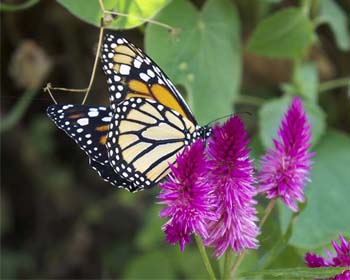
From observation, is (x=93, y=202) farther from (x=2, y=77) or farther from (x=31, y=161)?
(x=2, y=77)

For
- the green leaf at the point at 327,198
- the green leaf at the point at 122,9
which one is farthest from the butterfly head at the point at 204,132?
the green leaf at the point at 327,198

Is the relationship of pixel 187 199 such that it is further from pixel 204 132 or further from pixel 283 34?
pixel 283 34

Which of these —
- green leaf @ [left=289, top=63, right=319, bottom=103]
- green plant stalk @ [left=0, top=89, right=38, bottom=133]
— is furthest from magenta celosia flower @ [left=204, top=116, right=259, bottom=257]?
green plant stalk @ [left=0, top=89, right=38, bottom=133]

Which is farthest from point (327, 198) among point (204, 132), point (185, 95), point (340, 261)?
point (340, 261)

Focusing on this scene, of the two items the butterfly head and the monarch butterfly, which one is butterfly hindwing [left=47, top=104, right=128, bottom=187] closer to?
the monarch butterfly

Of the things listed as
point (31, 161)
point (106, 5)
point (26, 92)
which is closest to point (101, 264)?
point (31, 161)

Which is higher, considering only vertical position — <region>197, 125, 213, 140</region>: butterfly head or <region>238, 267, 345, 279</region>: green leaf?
<region>197, 125, 213, 140</region>: butterfly head
